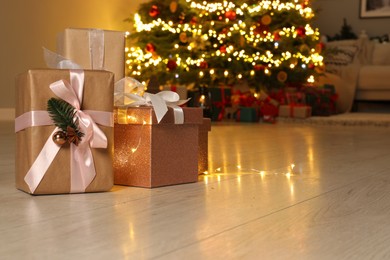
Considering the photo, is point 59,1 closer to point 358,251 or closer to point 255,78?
point 255,78

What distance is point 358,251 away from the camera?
86cm

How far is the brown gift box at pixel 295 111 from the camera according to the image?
5.00 meters

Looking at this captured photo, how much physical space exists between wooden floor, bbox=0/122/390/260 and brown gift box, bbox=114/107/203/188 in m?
0.04

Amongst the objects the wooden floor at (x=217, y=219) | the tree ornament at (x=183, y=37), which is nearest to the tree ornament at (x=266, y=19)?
the tree ornament at (x=183, y=37)

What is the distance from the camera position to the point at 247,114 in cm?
494

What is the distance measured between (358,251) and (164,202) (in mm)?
439

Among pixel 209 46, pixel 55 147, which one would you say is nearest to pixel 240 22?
pixel 209 46

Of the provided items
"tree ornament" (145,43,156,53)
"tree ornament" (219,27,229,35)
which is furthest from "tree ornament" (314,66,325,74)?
"tree ornament" (145,43,156,53)

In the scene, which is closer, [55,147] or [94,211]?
[94,211]

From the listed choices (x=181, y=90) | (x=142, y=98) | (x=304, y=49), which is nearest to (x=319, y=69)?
(x=304, y=49)

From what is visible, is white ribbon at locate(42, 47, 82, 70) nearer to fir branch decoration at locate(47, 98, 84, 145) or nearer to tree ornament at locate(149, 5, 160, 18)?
fir branch decoration at locate(47, 98, 84, 145)

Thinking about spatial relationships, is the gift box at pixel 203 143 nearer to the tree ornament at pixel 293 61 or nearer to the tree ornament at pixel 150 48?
the tree ornament at pixel 293 61

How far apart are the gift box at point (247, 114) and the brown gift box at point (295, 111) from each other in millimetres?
250

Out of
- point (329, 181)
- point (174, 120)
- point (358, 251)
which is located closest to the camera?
point (358, 251)
